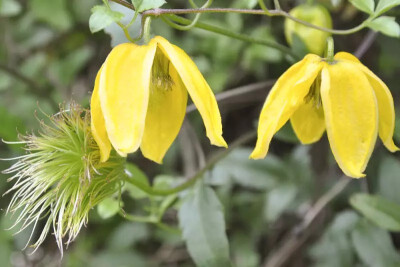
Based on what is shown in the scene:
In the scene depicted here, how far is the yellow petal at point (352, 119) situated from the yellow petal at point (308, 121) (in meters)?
0.13

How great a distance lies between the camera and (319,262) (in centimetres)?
133

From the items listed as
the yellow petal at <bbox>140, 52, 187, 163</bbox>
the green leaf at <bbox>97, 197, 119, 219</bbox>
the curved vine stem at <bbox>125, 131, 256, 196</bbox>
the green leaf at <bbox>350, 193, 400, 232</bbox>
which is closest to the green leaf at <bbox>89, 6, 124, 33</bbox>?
the yellow petal at <bbox>140, 52, 187, 163</bbox>

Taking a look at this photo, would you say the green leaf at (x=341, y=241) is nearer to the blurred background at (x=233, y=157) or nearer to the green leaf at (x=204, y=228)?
the blurred background at (x=233, y=157)

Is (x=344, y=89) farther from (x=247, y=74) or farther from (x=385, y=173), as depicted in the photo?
(x=247, y=74)

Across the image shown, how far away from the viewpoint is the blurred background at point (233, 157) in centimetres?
127

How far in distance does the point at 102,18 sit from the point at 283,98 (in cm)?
25

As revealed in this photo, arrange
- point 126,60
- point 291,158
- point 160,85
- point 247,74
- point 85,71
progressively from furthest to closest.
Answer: point 85,71, point 247,74, point 291,158, point 160,85, point 126,60

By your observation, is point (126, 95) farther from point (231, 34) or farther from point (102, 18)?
point (231, 34)

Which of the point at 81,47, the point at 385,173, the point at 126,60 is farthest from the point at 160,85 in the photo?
the point at 81,47

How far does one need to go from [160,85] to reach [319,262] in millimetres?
672

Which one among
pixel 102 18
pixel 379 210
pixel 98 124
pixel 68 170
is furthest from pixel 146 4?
pixel 379 210

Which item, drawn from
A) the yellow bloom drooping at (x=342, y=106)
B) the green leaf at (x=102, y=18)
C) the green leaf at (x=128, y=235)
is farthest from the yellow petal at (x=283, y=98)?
the green leaf at (x=128, y=235)

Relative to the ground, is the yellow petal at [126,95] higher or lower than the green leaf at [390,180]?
higher

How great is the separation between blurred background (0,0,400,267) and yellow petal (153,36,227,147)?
41 centimetres
